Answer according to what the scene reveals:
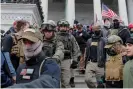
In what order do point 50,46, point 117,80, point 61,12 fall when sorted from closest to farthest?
point 117,80 < point 50,46 < point 61,12

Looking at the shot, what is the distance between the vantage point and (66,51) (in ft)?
20.5

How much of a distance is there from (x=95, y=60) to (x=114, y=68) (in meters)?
1.87

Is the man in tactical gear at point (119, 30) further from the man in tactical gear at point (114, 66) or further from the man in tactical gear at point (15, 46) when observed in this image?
the man in tactical gear at point (15, 46)

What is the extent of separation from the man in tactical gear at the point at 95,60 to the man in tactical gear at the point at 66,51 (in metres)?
0.67

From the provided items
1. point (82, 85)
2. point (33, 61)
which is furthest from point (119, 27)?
point (33, 61)

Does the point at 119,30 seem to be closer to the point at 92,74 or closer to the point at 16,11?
the point at 92,74

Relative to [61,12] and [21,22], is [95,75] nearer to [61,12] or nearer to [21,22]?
[21,22]

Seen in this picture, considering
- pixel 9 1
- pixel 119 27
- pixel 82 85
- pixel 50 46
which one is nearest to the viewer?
pixel 50 46

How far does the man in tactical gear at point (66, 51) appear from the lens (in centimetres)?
624

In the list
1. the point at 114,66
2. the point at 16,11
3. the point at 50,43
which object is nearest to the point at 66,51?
the point at 50,43

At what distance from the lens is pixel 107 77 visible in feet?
17.2

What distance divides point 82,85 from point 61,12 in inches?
1159

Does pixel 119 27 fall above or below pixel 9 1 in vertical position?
below

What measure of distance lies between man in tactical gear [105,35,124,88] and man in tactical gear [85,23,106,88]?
46.2 inches
